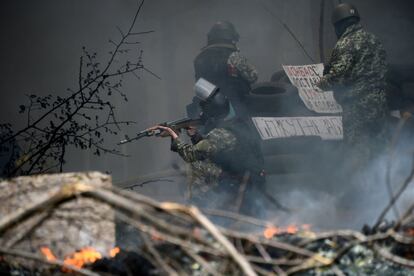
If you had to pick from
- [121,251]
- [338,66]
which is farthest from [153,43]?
[121,251]

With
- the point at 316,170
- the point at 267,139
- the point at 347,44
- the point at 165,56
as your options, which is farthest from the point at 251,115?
the point at 165,56

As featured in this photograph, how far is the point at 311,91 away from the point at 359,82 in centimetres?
170

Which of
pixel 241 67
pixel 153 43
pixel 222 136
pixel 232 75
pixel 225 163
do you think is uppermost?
pixel 153 43

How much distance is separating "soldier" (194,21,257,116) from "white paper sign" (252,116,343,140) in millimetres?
467

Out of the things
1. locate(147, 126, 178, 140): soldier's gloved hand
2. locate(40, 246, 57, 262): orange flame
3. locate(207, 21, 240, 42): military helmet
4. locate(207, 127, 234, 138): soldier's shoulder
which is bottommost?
locate(40, 246, 57, 262): orange flame

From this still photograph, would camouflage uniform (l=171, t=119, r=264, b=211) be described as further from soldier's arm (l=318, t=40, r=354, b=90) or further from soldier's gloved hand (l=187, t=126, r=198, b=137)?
soldier's arm (l=318, t=40, r=354, b=90)

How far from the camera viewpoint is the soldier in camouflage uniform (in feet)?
23.1

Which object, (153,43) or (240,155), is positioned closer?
(240,155)

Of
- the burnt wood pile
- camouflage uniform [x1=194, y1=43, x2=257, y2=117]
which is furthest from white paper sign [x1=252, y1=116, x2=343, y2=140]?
the burnt wood pile

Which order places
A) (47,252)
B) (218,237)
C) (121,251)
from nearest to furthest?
1. (218,237)
2. (47,252)
3. (121,251)

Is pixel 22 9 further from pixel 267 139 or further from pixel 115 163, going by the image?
pixel 267 139

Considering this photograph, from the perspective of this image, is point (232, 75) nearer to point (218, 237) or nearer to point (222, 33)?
point (222, 33)

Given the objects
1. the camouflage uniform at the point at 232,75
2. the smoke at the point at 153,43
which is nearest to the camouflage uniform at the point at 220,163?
the camouflage uniform at the point at 232,75

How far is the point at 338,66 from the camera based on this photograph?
7133 mm
